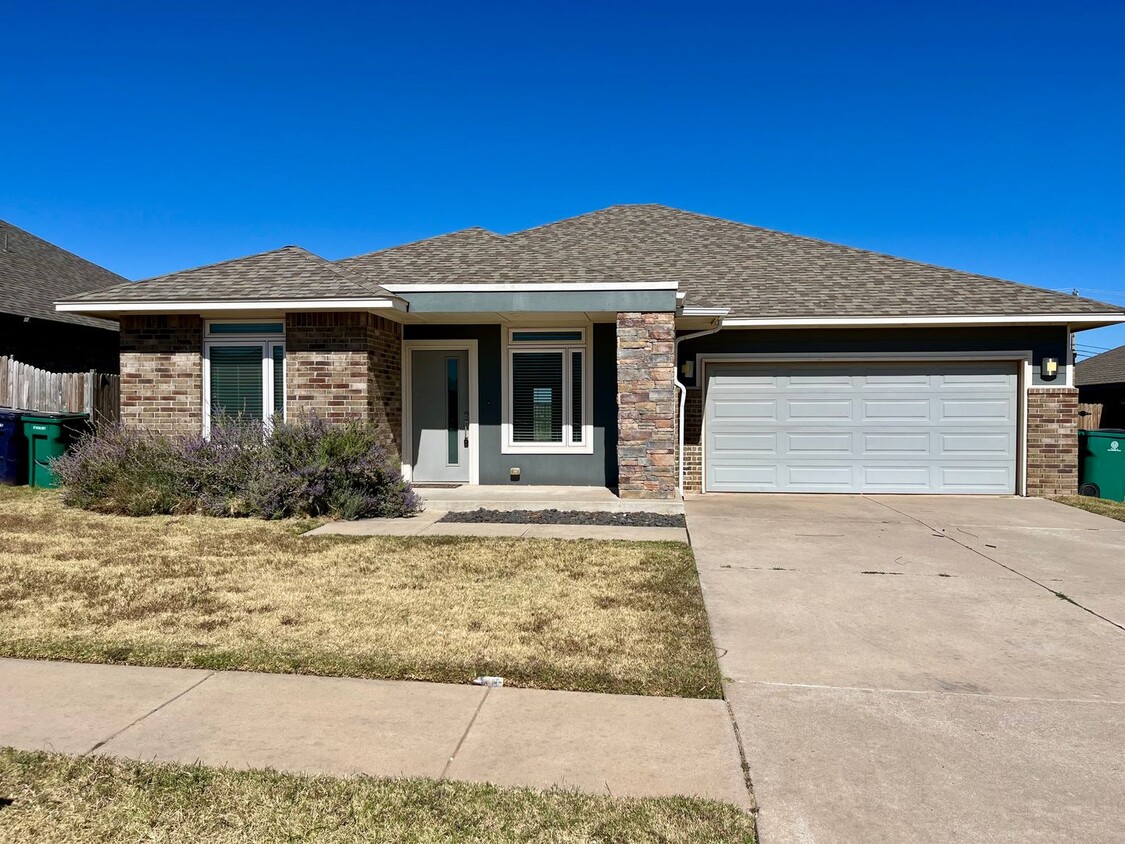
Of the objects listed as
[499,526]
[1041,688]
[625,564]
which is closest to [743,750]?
[1041,688]

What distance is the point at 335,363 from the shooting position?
11.1 meters

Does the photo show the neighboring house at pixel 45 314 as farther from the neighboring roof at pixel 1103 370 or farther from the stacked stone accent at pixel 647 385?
the neighboring roof at pixel 1103 370

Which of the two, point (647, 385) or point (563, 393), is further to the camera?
point (563, 393)

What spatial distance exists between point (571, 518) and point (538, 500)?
1516mm

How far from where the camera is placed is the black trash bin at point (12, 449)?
12.1 m

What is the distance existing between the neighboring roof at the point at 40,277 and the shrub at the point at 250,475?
A: 849cm

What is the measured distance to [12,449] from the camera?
1222 centimetres

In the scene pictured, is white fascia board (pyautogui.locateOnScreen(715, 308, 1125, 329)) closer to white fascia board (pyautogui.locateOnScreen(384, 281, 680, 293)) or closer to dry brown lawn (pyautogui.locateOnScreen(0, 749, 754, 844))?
white fascia board (pyautogui.locateOnScreen(384, 281, 680, 293))

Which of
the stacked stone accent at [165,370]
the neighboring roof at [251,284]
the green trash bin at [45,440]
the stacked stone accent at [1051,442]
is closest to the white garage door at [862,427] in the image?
the stacked stone accent at [1051,442]

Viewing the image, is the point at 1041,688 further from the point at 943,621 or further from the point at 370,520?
the point at 370,520

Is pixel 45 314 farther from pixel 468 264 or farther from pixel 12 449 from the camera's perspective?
pixel 468 264

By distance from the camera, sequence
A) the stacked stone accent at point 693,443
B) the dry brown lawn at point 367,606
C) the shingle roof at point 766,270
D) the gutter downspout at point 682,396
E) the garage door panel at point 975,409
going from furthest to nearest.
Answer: the stacked stone accent at point 693,443 → the garage door panel at point 975,409 → the shingle roof at point 766,270 → the gutter downspout at point 682,396 → the dry brown lawn at point 367,606

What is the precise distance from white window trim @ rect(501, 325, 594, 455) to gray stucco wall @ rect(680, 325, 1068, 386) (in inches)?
63.4

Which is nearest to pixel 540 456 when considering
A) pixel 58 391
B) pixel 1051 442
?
pixel 1051 442
